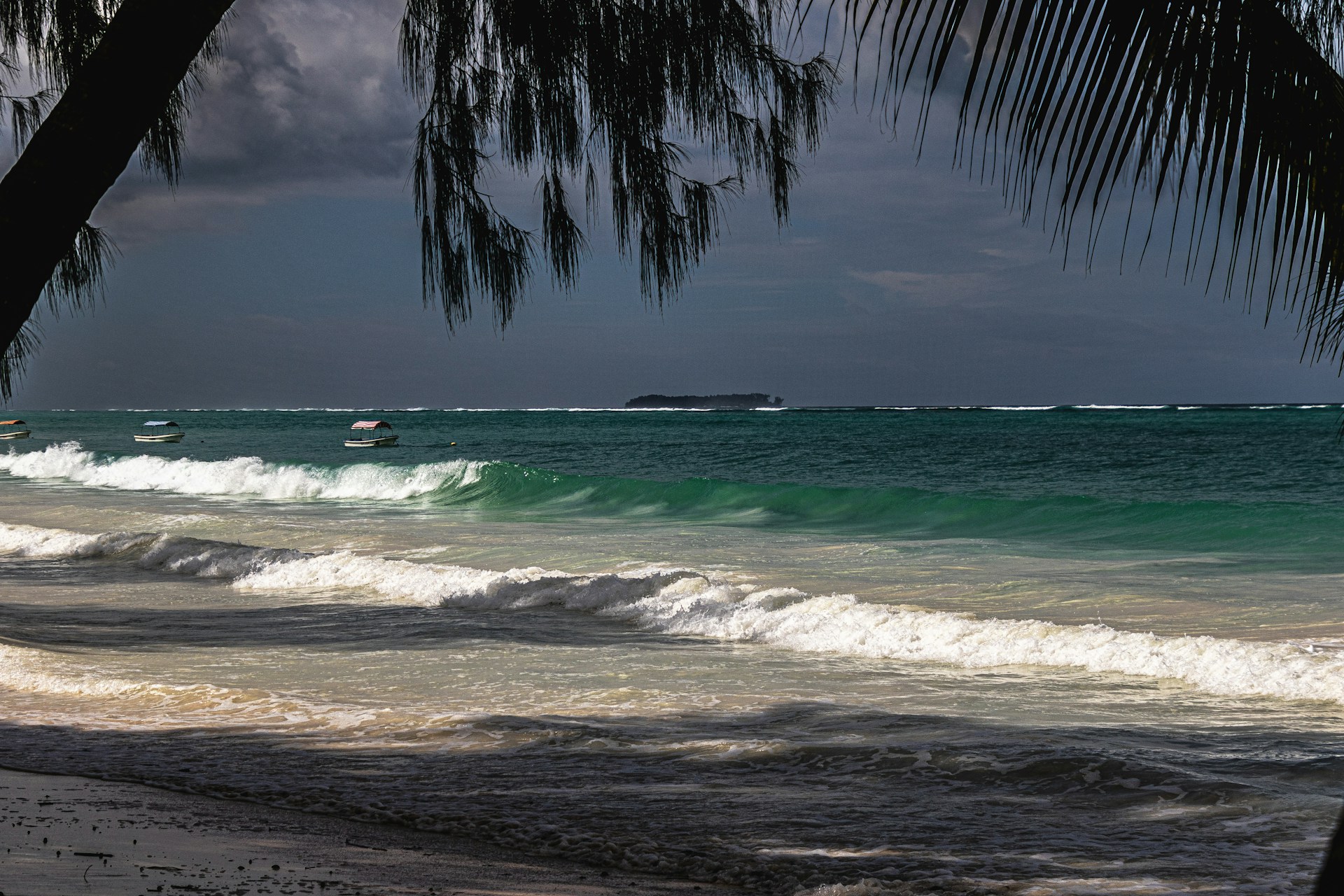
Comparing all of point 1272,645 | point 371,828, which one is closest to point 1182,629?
point 1272,645

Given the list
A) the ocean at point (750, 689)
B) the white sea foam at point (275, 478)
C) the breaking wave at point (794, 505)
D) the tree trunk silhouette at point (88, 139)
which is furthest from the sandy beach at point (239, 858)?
the white sea foam at point (275, 478)

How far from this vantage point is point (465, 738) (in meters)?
5.59

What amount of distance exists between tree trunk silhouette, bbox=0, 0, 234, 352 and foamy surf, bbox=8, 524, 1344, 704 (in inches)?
269

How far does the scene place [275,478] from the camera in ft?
112

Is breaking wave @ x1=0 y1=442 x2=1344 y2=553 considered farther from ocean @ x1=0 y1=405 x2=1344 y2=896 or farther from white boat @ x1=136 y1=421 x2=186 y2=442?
white boat @ x1=136 y1=421 x2=186 y2=442

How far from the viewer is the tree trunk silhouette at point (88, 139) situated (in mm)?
2189

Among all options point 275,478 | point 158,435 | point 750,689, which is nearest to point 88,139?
point 750,689

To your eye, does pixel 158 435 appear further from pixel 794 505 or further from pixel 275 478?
pixel 794 505

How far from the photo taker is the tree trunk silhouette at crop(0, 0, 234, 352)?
2.19 m

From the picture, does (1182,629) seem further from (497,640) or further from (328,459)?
(328,459)

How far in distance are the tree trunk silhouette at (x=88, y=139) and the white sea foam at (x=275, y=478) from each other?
27538mm

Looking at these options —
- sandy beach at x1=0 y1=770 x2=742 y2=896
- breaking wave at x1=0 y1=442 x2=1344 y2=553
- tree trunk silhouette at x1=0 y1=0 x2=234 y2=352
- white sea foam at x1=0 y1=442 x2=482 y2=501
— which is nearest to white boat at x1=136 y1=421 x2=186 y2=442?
white sea foam at x1=0 y1=442 x2=482 y2=501

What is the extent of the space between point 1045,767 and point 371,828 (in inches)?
112

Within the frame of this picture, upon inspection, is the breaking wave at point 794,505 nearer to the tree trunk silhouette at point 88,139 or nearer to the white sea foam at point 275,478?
the white sea foam at point 275,478
